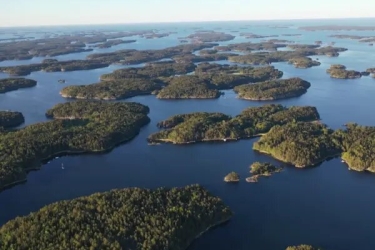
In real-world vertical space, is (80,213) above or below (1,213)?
above

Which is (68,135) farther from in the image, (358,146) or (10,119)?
(358,146)

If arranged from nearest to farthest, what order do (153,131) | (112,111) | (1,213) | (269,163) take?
(1,213), (269,163), (153,131), (112,111)

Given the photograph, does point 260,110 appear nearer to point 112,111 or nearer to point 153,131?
point 153,131

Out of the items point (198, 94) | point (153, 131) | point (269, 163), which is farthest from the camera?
point (198, 94)

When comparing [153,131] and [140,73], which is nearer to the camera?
[153,131]

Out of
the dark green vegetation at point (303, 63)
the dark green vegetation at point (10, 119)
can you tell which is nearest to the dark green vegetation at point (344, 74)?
the dark green vegetation at point (303, 63)

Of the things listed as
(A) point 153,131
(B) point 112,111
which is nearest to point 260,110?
(A) point 153,131

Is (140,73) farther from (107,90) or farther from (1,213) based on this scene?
(1,213)
